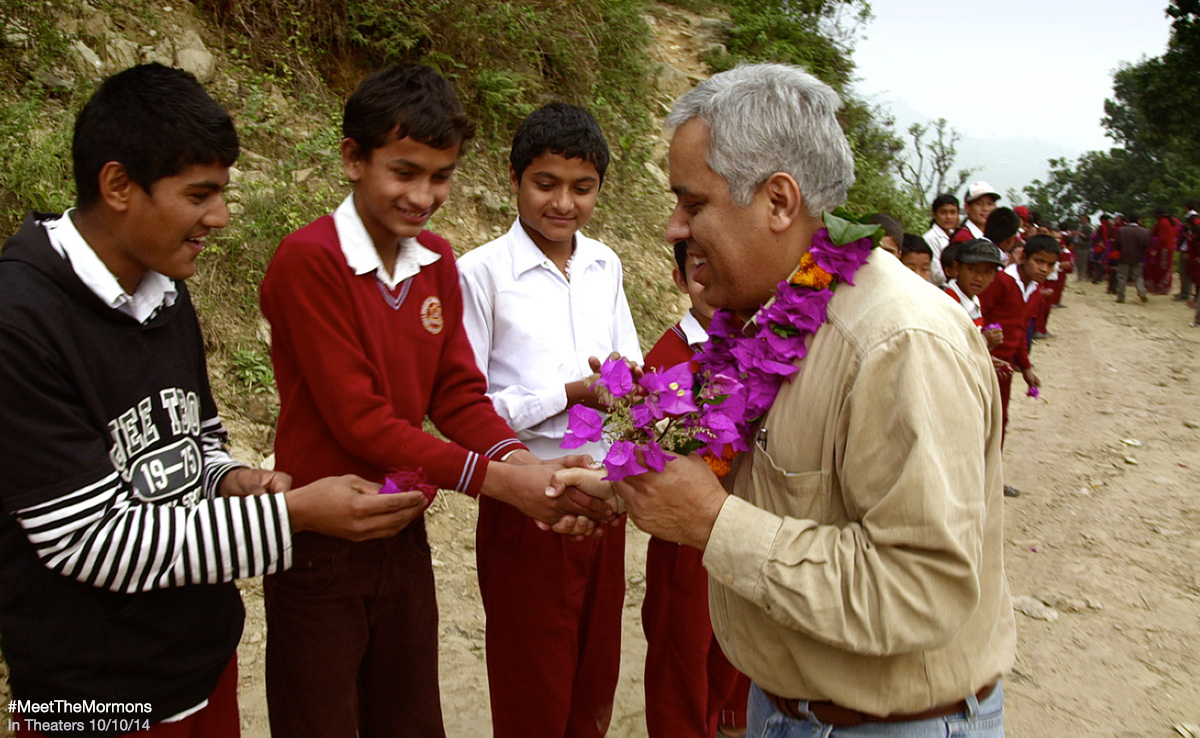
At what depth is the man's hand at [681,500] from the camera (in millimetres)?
1774

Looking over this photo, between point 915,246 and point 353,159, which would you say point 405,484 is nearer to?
point 353,159

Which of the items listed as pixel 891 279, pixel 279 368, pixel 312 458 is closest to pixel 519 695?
pixel 312 458

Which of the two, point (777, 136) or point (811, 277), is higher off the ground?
point (777, 136)

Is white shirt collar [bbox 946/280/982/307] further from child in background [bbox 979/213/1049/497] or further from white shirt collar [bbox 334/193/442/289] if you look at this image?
white shirt collar [bbox 334/193/442/289]

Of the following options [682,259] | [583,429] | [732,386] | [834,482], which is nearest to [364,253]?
[583,429]

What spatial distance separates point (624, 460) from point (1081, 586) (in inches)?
208

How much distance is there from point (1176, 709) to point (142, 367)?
5.05 metres

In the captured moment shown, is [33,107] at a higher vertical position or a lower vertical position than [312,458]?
higher

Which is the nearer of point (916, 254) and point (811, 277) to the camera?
point (811, 277)

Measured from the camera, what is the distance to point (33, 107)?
560 cm

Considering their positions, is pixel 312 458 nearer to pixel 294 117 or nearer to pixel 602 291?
pixel 602 291

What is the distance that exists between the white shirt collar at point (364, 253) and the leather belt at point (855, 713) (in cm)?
158

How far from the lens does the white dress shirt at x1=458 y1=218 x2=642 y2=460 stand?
3.11 metres

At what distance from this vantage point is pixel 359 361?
2344 millimetres
